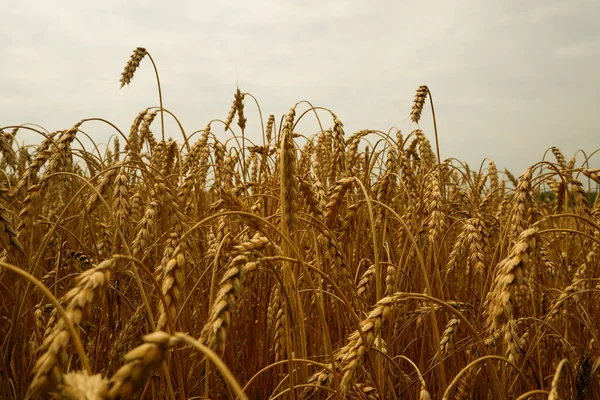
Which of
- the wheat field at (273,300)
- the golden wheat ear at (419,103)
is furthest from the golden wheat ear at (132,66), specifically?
the golden wheat ear at (419,103)

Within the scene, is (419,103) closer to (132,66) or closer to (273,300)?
(273,300)

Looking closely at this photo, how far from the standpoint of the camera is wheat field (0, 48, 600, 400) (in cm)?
105

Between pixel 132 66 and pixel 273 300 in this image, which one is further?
pixel 132 66

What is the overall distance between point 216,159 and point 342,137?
3.71 feet

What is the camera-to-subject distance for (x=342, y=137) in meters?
2.71

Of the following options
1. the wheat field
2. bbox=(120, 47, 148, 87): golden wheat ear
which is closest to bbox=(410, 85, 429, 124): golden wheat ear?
the wheat field

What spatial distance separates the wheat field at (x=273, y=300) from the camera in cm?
105

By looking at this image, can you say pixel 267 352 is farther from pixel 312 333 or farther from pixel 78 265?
pixel 78 265

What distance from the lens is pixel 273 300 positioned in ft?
6.88

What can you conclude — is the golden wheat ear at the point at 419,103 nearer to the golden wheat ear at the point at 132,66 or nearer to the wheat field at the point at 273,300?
the wheat field at the point at 273,300

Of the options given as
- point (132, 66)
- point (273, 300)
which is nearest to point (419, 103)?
point (273, 300)

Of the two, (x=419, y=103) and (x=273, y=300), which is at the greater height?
(x=419, y=103)

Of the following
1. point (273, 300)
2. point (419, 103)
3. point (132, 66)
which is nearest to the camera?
point (273, 300)

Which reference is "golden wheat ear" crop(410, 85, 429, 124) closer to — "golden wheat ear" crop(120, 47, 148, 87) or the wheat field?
the wheat field
